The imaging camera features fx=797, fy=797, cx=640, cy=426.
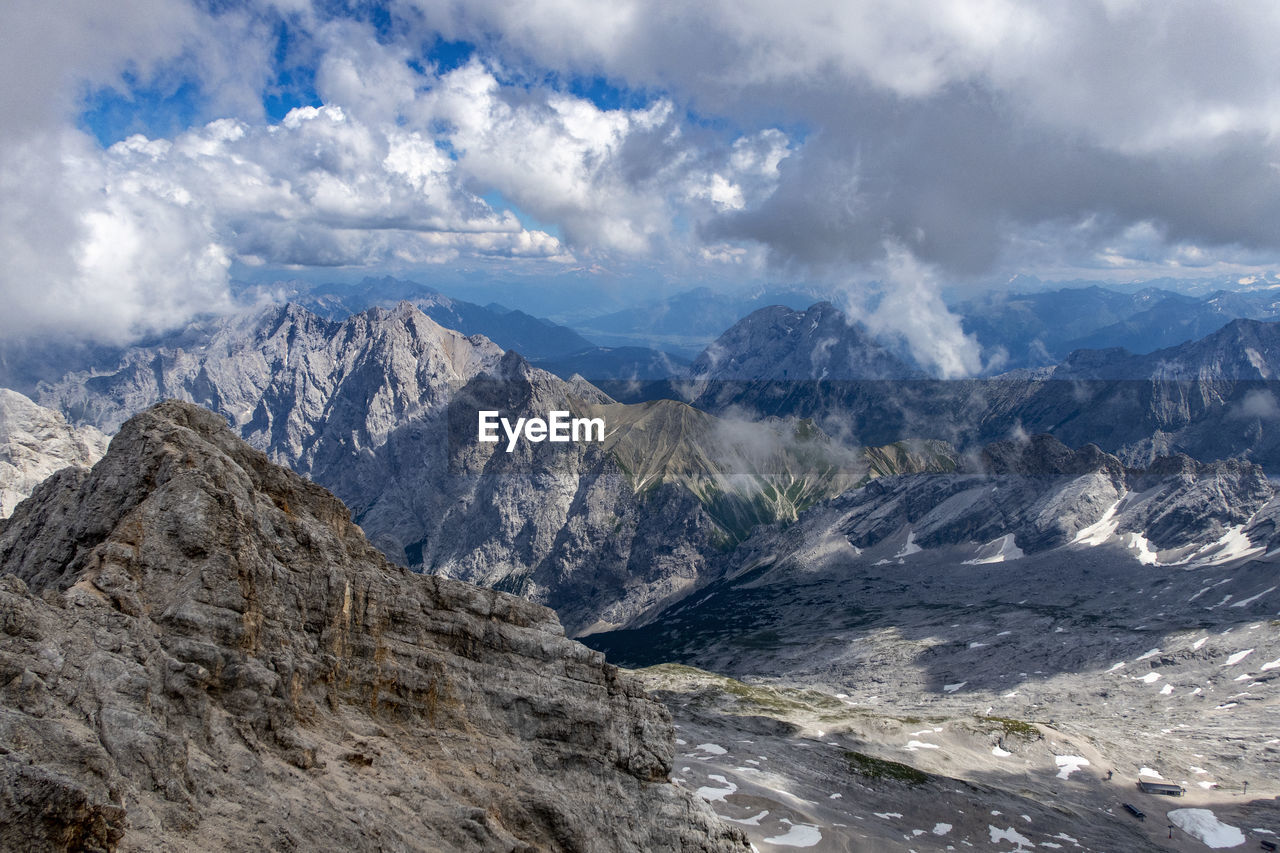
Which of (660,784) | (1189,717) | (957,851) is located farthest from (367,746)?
(1189,717)

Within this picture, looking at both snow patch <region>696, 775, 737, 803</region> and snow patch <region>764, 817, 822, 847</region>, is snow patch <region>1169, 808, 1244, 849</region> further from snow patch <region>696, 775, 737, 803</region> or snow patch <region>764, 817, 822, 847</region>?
snow patch <region>696, 775, 737, 803</region>

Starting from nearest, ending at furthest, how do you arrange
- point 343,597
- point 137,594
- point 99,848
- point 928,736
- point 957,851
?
point 99,848 < point 137,594 < point 343,597 < point 957,851 < point 928,736

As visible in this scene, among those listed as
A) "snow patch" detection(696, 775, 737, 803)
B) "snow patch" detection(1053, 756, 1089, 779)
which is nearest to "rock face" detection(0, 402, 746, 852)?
"snow patch" detection(696, 775, 737, 803)

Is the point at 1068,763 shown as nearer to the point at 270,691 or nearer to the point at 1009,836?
the point at 1009,836

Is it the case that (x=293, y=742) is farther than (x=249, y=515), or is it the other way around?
(x=249, y=515)

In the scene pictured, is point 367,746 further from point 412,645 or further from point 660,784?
point 660,784
